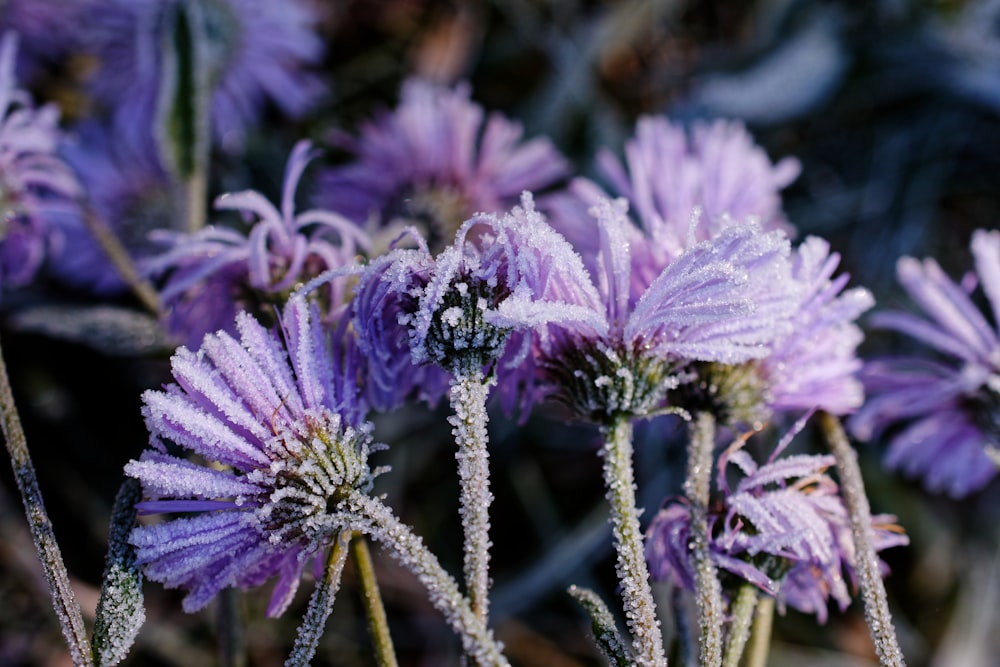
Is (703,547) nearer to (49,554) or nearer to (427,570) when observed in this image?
(427,570)

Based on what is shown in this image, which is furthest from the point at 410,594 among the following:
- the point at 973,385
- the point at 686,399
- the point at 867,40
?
the point at 867,40

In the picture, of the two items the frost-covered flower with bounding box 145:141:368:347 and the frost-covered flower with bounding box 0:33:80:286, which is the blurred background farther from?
the frost-covered flower with bounding box 145:141:368:347

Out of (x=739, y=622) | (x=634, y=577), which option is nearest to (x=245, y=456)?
(x=634, y=577)

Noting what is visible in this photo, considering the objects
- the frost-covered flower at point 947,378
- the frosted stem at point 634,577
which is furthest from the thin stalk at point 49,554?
the frost-covered flower at point 947,378

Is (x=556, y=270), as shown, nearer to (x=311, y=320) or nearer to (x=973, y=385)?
(x=311, y=320)

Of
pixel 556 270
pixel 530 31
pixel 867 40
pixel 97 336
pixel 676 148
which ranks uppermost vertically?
pixel 530 31
